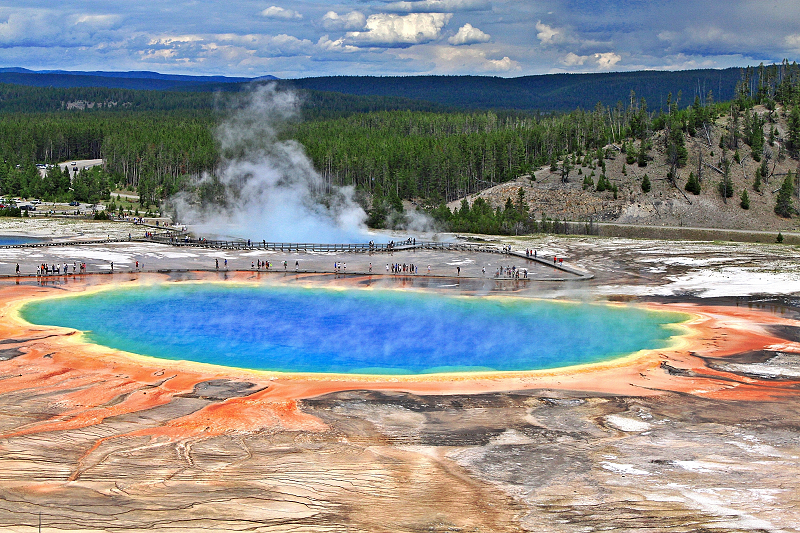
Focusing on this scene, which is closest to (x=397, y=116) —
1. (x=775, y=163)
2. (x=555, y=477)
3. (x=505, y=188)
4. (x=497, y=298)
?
(x=505, y=188)

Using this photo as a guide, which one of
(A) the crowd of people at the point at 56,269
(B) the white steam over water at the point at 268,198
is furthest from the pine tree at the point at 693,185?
(A) the crowd of people at the point at 56,269

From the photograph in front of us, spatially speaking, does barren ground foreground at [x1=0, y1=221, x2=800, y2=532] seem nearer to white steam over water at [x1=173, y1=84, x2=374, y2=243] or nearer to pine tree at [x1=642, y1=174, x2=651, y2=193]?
white steam over water at [x1=173, y1=84, x2=374, y2=243]

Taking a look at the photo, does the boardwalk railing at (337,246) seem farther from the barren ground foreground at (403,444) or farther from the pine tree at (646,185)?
the pine tree at (646,185)

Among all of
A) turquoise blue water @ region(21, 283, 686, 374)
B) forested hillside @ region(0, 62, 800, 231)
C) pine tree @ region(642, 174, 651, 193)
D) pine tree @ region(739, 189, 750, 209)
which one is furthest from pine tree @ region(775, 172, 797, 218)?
turquoise blue water @ region(21, 283, 686, 374)

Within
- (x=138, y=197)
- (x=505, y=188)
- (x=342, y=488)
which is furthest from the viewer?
(x=138, y=197)

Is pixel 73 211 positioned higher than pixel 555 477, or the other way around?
pixel 73 211

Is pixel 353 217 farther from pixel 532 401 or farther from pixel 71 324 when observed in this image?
pixel 532 401
